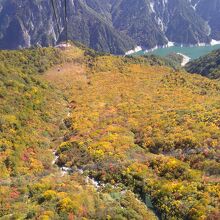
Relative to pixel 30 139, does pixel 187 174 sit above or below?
above

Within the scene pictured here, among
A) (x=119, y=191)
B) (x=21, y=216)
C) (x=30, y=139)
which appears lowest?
(x=30, y=139)

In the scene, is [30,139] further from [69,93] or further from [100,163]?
[69,93]

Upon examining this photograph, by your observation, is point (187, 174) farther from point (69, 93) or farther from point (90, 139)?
point (69, 93)

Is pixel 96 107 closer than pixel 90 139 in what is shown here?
No

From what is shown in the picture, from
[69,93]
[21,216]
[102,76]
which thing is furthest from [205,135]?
[102,76]

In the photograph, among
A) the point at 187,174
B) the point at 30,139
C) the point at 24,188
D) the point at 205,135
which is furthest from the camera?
the point at 30,139

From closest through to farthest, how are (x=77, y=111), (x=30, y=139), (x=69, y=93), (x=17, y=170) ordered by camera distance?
(x=17, y=170) < (x=30, y=139) < (x=77, y=111) < (x=69, y=93)

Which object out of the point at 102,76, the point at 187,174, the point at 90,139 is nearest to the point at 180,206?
the point at 187,174
